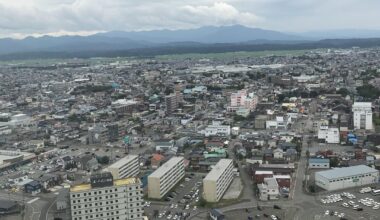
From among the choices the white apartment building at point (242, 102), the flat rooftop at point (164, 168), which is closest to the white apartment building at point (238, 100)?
the white apartment building at point (242, 102)

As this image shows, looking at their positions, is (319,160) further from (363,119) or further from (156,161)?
(363,119)

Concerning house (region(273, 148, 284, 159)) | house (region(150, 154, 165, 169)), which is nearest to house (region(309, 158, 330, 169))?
house (region(273, 148, 284, 159))

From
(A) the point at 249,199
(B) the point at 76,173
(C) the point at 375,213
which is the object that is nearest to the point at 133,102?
(B) the point at 76,173

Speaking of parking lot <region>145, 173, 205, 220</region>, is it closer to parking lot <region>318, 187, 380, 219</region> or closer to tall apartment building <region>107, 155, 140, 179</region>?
tall apartment building <region>107, 155, 140, 179</region>

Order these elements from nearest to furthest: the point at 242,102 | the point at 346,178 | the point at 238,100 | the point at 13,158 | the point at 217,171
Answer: the point at 217,171, the point at 346,178, the point at 13,158, the point at 242,102, the point at 238,100

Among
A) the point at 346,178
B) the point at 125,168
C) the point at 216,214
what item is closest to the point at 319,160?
the point at 346,178

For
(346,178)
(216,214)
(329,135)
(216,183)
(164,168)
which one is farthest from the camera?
(329,135)
